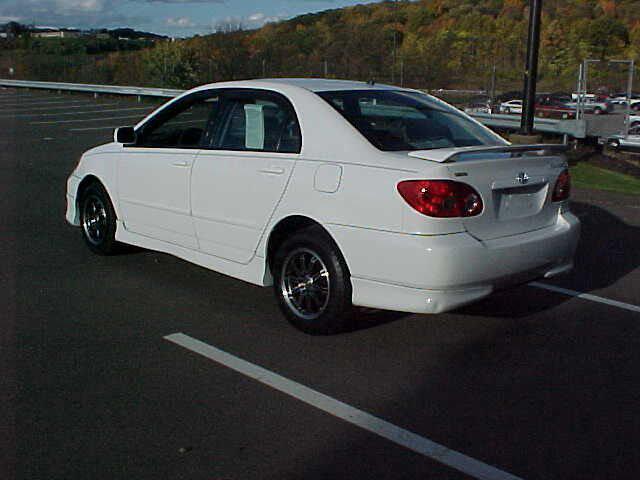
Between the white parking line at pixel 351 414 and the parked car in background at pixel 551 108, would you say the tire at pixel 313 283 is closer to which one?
the white parking line at pixel 351 414

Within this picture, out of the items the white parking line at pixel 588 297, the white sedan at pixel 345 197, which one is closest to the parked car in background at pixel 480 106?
the white parking line at pixel 588 297

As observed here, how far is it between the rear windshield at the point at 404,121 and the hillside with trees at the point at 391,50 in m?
17.4

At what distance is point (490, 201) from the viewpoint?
4.76 metres

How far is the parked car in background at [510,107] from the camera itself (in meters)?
23.7

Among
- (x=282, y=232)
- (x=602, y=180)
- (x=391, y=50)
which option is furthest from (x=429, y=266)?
(x=391, y=50)

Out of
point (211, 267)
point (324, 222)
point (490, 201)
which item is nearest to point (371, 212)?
point (324, 222)

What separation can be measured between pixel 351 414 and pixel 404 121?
227cm

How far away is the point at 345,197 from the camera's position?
4.84 m

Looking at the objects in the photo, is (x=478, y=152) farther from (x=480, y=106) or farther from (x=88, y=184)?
(x=480, y=106)

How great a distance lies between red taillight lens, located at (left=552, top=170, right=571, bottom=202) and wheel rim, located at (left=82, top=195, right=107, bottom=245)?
3.91 metres

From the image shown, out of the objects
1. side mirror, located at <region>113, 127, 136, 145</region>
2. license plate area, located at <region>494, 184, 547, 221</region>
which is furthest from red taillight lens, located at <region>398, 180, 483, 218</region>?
side mirror, located at <region>113, 127, 136, 145</region>

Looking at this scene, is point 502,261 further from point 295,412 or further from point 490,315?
point 295,412

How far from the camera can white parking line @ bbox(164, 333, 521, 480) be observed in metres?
3.50

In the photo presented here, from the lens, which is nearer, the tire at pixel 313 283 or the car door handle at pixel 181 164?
the tire at pixel 313 283
